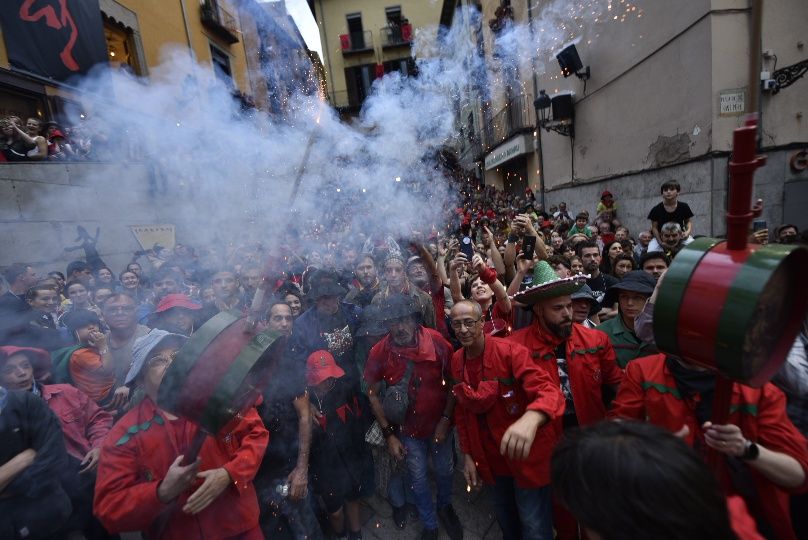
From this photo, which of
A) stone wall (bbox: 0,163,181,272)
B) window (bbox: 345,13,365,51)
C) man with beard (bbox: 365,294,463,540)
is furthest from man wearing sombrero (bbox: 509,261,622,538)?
window (bbox: 345,13,365,51)

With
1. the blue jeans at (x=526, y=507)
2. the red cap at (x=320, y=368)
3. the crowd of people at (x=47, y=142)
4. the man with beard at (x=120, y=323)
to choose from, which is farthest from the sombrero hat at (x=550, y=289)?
the crowd of people at (x=47, y=142)

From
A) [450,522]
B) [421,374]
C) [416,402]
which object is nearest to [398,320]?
[421,374]

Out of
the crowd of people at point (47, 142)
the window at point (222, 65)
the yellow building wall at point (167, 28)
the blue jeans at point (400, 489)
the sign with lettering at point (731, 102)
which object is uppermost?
the yellow building wall at point (167, 28)

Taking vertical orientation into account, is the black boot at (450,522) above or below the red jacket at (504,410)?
below

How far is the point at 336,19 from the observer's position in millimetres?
18016

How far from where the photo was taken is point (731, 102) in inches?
247

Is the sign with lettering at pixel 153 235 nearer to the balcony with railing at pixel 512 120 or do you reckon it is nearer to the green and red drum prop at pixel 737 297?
the green and red drum prop at pixel 737 297

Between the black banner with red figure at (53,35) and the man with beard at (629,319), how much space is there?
8.19 metres

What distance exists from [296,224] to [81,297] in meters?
4.25

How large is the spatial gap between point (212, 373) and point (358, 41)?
70.5 feet

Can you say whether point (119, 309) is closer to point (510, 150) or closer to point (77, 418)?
point (77, 418)

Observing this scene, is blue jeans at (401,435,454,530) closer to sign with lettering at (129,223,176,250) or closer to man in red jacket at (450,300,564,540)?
man in red jacket at (450,300,564,540)

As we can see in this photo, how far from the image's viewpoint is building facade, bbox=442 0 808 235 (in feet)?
20.2

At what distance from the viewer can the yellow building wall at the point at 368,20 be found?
17.4 metres
